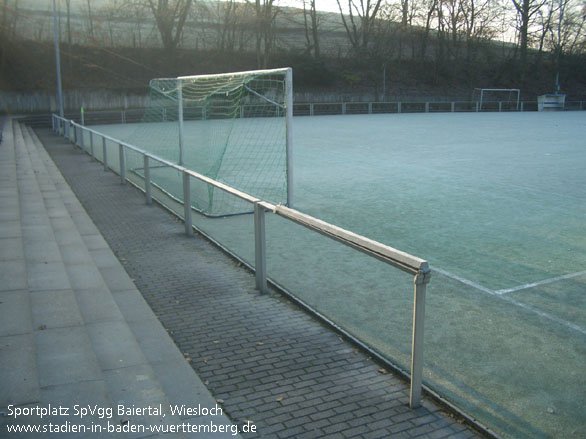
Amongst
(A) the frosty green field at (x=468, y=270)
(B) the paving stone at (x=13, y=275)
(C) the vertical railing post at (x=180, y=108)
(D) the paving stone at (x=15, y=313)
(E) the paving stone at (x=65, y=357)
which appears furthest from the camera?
(C) the vertical railing post at (x=180, y=108)

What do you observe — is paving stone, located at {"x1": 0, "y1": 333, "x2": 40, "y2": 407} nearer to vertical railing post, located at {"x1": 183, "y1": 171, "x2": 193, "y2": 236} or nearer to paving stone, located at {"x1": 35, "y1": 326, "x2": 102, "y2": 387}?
paving stone, located at {"x1": 35, "y1": 326, "x2": 102, "y2": 387}

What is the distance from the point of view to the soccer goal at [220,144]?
9438 mm

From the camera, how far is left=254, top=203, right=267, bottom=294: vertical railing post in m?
5.22

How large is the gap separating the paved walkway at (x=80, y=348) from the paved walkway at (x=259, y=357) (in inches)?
1.8

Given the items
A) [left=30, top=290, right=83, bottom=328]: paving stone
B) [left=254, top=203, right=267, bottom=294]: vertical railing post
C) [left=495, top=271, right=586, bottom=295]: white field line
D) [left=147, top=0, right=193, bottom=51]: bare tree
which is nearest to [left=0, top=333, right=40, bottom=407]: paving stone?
[left=30, top=290, right=83, bottom=328]: paving stone

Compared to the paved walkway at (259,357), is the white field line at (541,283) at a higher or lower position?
higher

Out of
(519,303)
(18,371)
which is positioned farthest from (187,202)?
(519,303)

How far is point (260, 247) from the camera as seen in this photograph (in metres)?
5.25

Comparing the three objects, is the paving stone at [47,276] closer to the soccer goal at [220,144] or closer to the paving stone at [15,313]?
the paving stone at [15,313]

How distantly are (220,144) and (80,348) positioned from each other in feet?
49.3

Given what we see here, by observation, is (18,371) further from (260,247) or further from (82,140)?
(82,140)

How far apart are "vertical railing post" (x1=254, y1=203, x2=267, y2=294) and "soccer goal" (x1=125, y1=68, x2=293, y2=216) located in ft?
11.5

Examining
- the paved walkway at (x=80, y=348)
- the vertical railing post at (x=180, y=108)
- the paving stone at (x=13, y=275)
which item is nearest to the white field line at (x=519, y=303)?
the paved walkway at (x=80, y=348)

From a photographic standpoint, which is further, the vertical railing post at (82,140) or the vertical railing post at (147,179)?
the vertical railing post at (82,140)
